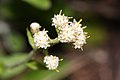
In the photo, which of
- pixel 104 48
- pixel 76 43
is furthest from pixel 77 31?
pixel 104 48

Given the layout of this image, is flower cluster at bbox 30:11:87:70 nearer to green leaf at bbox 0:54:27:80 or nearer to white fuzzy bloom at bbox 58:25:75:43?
white fuzzy bloom at bbox 58:25:75:43

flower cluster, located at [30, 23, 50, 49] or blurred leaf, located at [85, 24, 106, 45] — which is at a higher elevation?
blurred leaf, located at [85, 24, 106, 45]

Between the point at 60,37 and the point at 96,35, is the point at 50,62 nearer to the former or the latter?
the point at 60,37

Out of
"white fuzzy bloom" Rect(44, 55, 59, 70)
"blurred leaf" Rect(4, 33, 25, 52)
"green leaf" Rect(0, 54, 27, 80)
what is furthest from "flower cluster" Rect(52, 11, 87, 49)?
"blurred leaf" Rect(4, 33, 25, 52)

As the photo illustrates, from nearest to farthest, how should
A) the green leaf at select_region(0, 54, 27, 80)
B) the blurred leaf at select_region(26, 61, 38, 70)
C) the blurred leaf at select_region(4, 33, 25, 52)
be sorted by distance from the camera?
the blurred leaf at select_region(26, 61, 38, 70) → the green leaf at select_region(0, 54, 27, 80) → the blurred leaf at select_region(4, 33, 25, 52)

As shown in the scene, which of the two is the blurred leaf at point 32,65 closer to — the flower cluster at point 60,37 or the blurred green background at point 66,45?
the flower cluster at point 60,37

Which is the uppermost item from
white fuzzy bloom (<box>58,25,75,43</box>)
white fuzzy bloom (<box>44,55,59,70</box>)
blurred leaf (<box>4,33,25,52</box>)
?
blurred leaf (<box>4,33,25,52</box>)

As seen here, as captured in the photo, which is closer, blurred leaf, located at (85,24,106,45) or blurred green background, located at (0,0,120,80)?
blurred green background, located at (0,0,120,80)

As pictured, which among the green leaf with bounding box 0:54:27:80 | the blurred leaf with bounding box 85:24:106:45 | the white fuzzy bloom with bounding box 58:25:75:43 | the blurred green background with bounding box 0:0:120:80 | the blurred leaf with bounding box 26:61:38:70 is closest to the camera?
the white fuzzy bloom with bounding box 58:25:75:43
